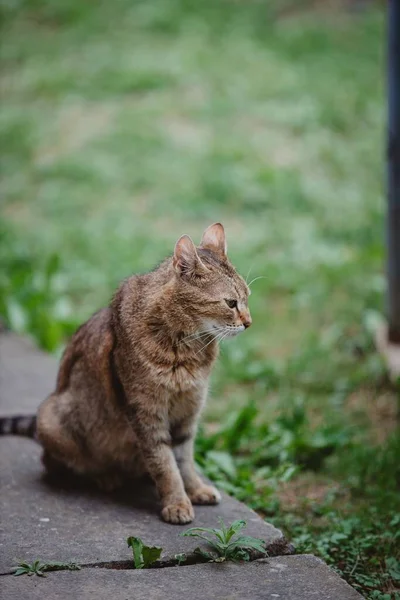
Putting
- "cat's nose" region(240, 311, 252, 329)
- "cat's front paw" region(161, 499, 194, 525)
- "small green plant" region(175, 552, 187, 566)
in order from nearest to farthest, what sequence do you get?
"small green plant" region(175, 552, 187, 566)
"cat's front paw" region(161, 499, 194, 525)
"cat's nose" region(240, 311, 252, 329)

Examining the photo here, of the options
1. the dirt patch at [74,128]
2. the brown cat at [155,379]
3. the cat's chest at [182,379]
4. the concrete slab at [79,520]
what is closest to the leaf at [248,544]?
the concrete slab at [79,520]

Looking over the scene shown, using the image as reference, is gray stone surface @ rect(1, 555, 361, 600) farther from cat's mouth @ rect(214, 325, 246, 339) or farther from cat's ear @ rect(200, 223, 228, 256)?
cat's ear @ rect(200, 223, 228, 256)

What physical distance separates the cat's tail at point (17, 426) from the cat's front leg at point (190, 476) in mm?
993

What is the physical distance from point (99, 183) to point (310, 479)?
5.73 m

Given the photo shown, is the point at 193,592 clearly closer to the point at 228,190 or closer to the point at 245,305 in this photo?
the point at 245,305

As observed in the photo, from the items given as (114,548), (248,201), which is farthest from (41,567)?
(248,201)

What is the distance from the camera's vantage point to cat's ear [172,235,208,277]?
144 inches

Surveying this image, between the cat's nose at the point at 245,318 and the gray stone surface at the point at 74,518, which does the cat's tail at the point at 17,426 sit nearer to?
the gray stone surface at the point at 74,518

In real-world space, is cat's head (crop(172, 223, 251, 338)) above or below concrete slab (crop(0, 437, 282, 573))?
above

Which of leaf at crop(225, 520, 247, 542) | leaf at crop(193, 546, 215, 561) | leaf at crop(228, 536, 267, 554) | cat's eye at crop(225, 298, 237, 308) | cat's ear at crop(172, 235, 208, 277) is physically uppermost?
cat's ear at crop(172, 235, 208, 277)

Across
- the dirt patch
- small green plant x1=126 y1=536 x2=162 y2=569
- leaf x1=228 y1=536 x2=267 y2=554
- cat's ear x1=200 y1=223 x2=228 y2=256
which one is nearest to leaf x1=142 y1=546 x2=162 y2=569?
small green plant x1=126 y1=536 x2=162 y2=569

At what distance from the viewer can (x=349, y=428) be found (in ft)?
17.3

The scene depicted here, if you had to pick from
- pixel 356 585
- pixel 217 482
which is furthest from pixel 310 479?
pixel 356 585

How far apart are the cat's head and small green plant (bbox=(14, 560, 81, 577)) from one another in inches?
42.7
